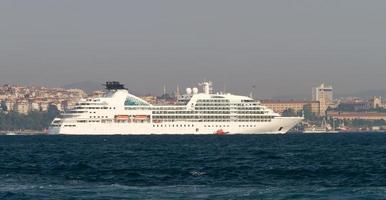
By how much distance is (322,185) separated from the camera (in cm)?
4819

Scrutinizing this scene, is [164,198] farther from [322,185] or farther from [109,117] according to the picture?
[109,117]

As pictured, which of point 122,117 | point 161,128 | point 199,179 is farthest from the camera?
point 122,117

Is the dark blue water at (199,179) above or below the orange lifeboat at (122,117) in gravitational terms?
below

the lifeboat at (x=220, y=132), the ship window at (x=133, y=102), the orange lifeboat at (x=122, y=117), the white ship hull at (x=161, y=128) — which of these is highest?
the ship window at (x=133, y=102)

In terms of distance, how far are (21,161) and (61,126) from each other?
113390mm

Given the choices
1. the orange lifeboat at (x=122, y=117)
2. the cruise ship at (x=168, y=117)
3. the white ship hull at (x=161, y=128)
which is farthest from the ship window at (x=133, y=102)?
the white ship hull at (x=161, y=128)

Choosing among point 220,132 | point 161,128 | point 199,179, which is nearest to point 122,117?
→ point 161,128

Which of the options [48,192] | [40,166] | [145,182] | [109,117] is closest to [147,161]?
[40,166]

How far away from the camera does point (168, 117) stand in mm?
185875

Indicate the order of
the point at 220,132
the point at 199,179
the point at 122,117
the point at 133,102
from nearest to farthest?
the point at 199,179 < the point at 220,132 < the point at 122,117 < the point at 133,102

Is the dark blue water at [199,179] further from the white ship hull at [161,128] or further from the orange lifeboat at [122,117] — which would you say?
the orange lifeboat at [122,117]

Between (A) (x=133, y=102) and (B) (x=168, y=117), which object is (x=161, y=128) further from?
(A) (x=133, y=102)

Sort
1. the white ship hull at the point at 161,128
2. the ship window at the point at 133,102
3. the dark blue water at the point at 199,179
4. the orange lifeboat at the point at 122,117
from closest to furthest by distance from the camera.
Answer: the dark blue water at the point at 199,179, the white ship hull at the point at 161,128, the orange lifeboat at the point at 122,117, the ship window at the point at 133,102

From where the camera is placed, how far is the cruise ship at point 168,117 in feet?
604
